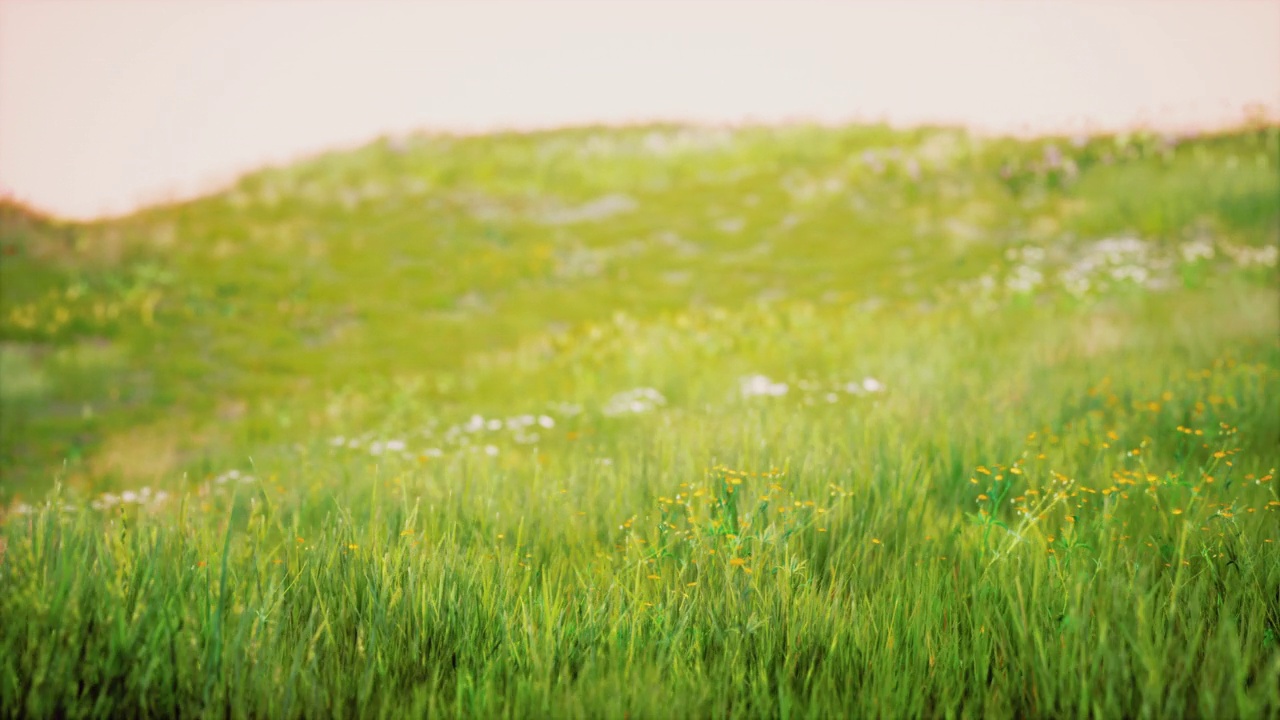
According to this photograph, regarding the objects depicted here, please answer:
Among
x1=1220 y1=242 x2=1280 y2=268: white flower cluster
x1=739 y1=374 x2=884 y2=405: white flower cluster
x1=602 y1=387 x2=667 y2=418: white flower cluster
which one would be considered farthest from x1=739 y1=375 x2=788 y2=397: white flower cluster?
x1=1220 y1=242 x2=1280 y2=268: white flower cluster

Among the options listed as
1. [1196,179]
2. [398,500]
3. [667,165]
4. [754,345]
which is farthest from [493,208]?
[398,500]

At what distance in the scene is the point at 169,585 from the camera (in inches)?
91.9

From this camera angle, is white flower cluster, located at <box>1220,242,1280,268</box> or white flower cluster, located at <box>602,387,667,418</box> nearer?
white flower cluster, located at <box>602,387,667,418</box>

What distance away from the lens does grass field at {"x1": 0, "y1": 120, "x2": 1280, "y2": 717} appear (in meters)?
2.12

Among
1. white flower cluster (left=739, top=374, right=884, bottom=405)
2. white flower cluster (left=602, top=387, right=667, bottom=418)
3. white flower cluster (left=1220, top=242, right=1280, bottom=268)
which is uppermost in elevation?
white flower cluster (left=1220, top=242, right=1280, bottom=268)

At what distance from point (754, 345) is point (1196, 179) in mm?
11033

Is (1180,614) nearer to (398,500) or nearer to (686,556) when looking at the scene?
(686,556)

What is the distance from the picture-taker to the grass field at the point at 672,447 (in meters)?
2.12

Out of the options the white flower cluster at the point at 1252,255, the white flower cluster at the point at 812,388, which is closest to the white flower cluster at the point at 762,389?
the white flower cluster at the point at 812,388

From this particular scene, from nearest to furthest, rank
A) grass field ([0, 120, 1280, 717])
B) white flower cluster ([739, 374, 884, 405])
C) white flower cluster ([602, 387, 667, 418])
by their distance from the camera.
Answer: grass field ([0, 120, 1280, 717]) → white flower cluster ([739, 374, 884, 405]) → white flower cluster ([602, 387, 667, 418])

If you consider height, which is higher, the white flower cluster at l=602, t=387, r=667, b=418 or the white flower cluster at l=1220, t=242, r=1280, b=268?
the white flower cluster at l=1220, t=242, r=1280, b=268

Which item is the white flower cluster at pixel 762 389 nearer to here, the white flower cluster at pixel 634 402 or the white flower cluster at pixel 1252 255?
the white flower cluster at pixel 634 402

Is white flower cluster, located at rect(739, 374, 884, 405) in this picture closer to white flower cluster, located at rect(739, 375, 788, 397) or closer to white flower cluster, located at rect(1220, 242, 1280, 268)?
white flower cluster, located at rect(739, 375, 788, 397)

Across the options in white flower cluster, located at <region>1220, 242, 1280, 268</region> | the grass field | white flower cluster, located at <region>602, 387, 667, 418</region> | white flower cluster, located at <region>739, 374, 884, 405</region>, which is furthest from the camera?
white flower cluster, located at <region>1220, 242, 1280, 268</region>
